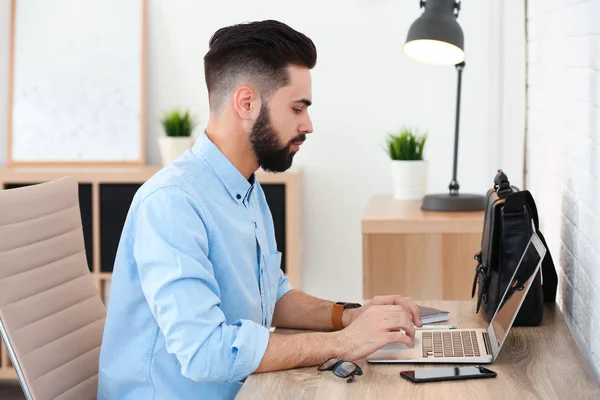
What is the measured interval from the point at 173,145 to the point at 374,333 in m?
2.15

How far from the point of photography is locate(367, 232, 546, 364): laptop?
5.74 feet

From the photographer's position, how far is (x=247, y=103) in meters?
1.90

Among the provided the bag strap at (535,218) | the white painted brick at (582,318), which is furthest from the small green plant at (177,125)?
the white painted brick at (582,318)

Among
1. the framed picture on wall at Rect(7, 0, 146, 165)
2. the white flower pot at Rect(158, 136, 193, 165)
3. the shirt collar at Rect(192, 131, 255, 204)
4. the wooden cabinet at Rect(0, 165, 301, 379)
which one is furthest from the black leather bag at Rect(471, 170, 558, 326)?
the framed picture on wall at Rect(7, 0, 146, 165)

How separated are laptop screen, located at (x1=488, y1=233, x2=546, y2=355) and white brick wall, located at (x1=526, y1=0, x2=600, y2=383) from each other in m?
0.12

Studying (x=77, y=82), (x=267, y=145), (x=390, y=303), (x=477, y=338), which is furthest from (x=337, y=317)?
(x=77, y=82)

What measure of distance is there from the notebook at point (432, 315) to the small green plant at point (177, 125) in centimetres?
187

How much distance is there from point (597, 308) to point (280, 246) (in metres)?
1.96

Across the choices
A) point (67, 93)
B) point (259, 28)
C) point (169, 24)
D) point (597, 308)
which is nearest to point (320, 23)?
point (169, 24)

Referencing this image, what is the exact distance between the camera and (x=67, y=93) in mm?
3920

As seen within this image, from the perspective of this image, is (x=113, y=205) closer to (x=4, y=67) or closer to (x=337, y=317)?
(x=4, y=67)

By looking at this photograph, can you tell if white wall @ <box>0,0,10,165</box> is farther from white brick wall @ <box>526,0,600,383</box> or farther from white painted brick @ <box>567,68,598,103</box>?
white painted brick @ <box>567,68,598,103</box>

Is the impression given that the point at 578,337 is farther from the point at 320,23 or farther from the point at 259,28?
the point at 320,23

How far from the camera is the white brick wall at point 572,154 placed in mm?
1860
